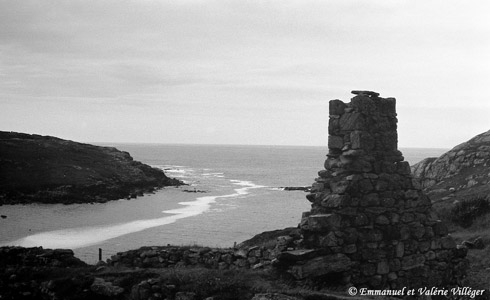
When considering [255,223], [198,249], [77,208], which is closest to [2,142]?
[77,208]

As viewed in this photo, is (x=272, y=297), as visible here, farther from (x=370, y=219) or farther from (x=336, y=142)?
(x=336, y=142)

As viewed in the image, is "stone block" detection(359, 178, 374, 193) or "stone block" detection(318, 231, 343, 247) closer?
"stone block" detection(318, 231, 343, 247)

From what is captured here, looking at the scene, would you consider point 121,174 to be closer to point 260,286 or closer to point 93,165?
point 93,165

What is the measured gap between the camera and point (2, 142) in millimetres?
111000

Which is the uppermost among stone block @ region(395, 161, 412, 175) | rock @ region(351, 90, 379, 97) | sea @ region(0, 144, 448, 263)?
rock @ region(351, 90, 379, 97)

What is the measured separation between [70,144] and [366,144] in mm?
119826

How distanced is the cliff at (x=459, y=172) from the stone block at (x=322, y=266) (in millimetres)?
21401

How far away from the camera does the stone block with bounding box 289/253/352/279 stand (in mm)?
14406

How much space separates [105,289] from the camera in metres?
13.8

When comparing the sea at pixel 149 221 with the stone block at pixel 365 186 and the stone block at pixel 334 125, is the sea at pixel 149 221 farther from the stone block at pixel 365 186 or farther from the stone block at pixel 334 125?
the stone block at pixel 365 186

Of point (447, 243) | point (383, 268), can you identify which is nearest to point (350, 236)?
point (383, 268)

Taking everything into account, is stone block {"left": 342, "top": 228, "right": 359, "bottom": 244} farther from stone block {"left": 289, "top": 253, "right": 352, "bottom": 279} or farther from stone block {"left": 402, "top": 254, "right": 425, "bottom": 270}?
stone block {"left": 402, "top": 254, "right": 425, "bottom": 270}

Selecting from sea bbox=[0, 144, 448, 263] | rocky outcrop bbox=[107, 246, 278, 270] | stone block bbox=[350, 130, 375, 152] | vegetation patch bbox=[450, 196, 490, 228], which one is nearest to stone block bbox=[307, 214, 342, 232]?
rocky outcrop bbox=[107, 246, 278, 270]

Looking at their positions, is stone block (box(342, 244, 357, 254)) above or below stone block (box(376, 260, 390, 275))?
above
